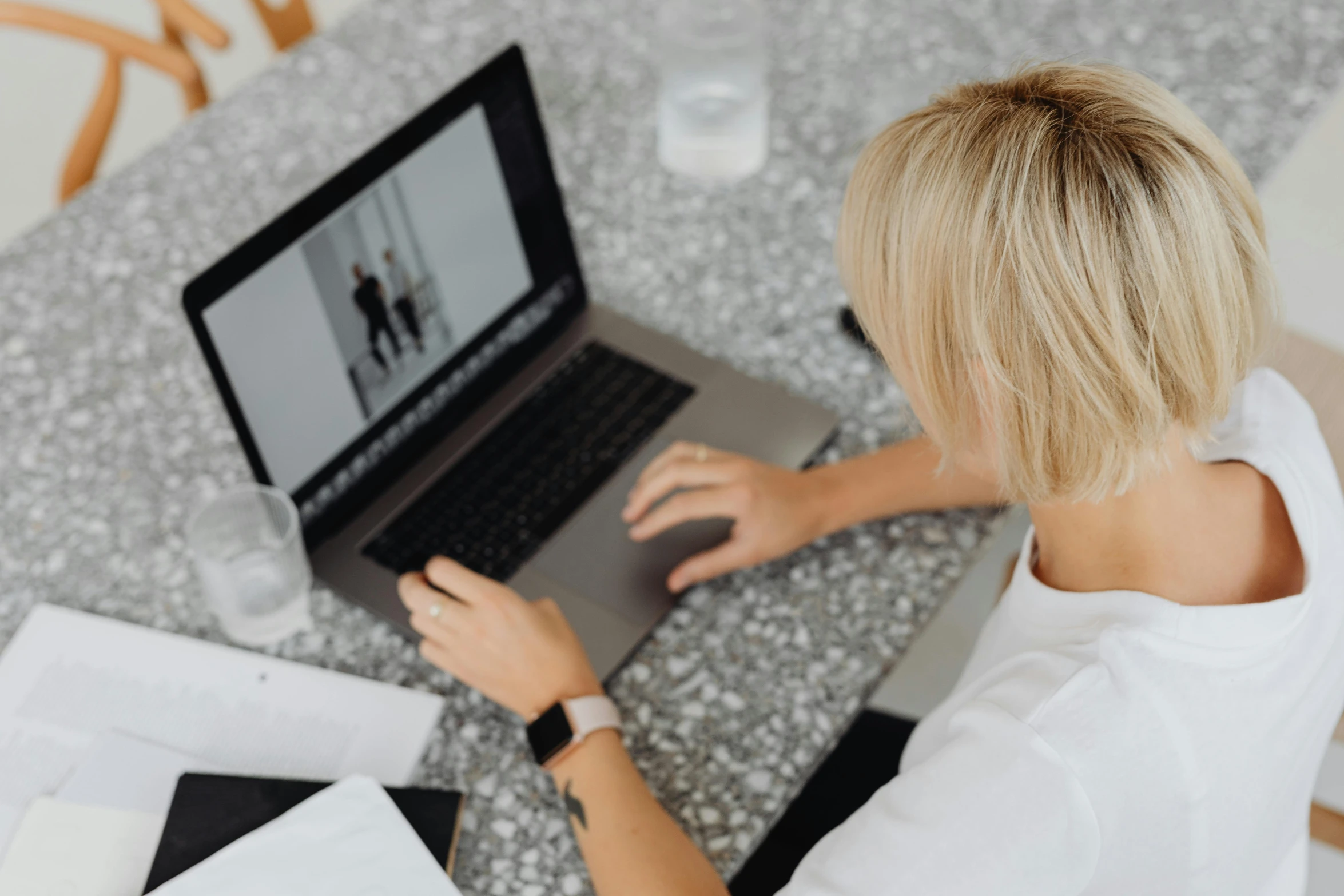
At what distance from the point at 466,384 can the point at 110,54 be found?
3.28ft

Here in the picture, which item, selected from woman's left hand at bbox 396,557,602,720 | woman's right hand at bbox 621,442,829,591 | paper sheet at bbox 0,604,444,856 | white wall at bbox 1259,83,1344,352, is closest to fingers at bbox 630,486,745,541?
woman's right hand at bbox 621,442,829,591

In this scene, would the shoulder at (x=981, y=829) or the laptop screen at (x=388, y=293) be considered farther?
the laptop screen at (x=388, y=293)

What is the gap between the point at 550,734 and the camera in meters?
0.87

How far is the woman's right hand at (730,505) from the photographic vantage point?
100 cm

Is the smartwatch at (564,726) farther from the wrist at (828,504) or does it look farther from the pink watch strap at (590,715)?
the wrist at (828,504)

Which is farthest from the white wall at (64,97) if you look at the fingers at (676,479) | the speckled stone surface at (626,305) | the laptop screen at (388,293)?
the fingers at (676,479)

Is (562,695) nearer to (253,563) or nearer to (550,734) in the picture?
(550,734)

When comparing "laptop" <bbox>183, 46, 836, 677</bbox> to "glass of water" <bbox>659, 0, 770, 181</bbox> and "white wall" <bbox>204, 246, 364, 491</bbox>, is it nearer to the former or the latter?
"white wall" <bbox>204, 246, 364, 491</bbox>

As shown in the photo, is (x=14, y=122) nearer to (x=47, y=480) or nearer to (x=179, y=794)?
(x=47, y=480)

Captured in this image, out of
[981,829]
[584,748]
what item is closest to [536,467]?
[584,748]

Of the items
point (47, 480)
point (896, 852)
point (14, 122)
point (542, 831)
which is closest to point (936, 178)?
point (896, 852)

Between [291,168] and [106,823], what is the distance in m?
0.81

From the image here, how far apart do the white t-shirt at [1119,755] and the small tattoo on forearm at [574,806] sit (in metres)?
0.17

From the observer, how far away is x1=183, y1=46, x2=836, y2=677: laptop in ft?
3.04
